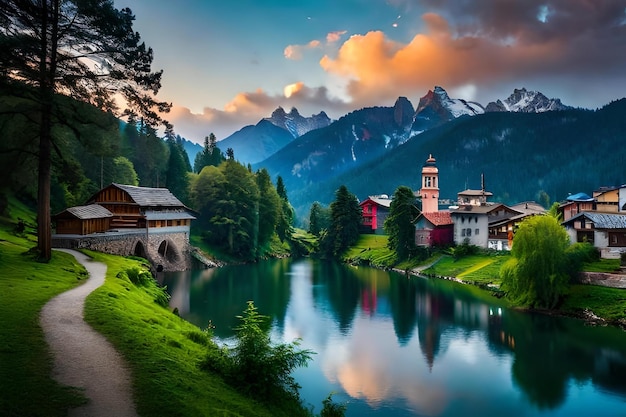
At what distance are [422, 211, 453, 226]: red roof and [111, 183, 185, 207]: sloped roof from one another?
44.4 m

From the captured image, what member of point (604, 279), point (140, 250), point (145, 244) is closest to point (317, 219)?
point (140, 250)

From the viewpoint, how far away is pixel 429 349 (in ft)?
124

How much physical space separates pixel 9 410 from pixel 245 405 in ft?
21.9

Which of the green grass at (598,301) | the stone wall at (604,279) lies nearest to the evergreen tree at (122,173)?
the green grass at (598,301)

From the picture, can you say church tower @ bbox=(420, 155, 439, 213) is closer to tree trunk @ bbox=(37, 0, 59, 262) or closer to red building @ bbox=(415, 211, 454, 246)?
red building @ bbox=(415, 211, 454, 246)

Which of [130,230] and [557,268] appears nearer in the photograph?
[557,268]

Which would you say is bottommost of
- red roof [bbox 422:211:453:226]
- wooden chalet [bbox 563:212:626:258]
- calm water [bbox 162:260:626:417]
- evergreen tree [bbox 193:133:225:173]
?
calm water [bbox 162:260:626:417]

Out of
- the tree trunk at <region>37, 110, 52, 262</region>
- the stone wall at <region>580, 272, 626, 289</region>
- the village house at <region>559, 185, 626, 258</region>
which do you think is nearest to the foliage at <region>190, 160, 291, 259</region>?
the village house at <region>559, 185, 626, 258</region>

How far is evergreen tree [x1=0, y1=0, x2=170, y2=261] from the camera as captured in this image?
1101 inches

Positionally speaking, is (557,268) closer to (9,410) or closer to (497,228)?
(497,228)

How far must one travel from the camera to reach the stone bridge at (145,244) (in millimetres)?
52125

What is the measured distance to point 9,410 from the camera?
11.6 m

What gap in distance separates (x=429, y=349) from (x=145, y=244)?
44592mm

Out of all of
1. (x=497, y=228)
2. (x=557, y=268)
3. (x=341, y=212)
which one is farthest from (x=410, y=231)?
(x=557, y=268)
